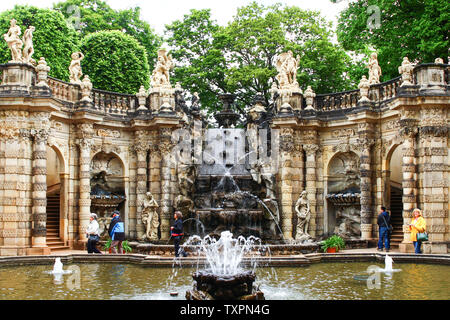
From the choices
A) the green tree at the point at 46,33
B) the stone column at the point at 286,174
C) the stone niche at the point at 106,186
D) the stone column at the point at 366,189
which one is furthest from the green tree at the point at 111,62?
the stone column at the point at 366,189

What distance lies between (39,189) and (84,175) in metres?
2.84

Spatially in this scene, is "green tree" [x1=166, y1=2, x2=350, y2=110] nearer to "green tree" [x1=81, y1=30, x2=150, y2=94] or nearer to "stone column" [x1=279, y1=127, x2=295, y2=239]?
"green tree" [x1=81, y1=30, x2=150, y2=94]

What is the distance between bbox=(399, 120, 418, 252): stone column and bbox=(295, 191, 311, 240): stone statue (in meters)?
4.50

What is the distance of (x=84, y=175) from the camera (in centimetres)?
2194

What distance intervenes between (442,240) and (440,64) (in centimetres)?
614

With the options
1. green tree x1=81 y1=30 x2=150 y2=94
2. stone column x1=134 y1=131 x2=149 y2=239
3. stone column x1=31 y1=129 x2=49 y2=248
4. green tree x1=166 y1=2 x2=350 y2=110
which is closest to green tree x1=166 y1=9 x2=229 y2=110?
green tree x1=166 y1=2 x2=350 y2=110

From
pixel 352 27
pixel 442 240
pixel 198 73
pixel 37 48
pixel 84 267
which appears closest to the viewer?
pixel 84 267

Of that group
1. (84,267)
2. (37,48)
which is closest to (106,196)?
(84,267)

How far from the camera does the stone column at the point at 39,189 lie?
19156 mm

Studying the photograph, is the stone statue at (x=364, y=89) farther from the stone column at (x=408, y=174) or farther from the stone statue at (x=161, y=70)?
the stone statue at (x=161, y=70)

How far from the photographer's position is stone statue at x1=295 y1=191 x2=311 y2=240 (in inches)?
A: 890

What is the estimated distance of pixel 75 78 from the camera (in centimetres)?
2264

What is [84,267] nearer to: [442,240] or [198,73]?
[442,240]

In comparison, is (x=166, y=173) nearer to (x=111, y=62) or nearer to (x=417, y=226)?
(x=417, y=226)
